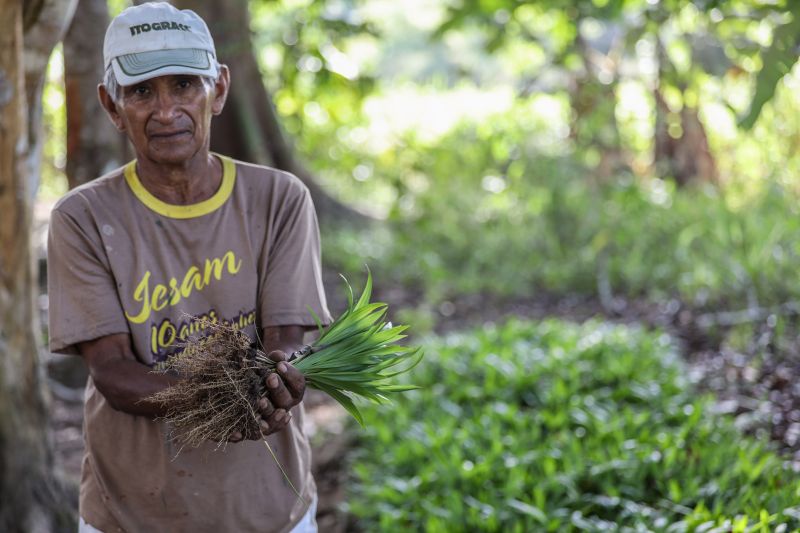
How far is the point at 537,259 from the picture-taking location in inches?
351

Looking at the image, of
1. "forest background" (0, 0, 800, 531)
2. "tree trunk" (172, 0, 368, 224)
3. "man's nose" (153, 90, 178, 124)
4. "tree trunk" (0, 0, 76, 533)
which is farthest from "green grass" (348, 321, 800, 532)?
"tree trunk" (172, 0, 368, 224)

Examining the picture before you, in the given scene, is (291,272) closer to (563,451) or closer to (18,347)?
(18,347)

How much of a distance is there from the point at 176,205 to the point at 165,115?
0.76 ft

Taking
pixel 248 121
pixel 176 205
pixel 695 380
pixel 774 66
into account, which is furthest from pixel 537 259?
pixel 176 205

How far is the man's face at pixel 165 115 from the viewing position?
2.38 m

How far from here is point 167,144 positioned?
7.82 feet

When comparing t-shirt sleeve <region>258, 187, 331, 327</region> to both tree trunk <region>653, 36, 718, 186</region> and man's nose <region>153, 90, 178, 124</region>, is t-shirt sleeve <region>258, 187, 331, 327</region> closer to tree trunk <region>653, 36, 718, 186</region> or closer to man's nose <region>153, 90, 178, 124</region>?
man's nose <region>153, 90, 178, 124</region>

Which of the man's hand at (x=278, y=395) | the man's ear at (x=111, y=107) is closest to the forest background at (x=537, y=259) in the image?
the man's ear at (x=111, y=107)

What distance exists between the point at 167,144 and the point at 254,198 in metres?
0.27

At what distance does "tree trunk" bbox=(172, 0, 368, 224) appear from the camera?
8648 millimetres

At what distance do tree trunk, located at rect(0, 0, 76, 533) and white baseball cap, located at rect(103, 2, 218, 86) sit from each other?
1234 mm

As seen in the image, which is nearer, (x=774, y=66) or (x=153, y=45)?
(x=153, y=45)

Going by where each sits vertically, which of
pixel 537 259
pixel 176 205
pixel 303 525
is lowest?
pixel 537 259

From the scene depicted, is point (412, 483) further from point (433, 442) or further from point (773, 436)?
point (773, 436)
